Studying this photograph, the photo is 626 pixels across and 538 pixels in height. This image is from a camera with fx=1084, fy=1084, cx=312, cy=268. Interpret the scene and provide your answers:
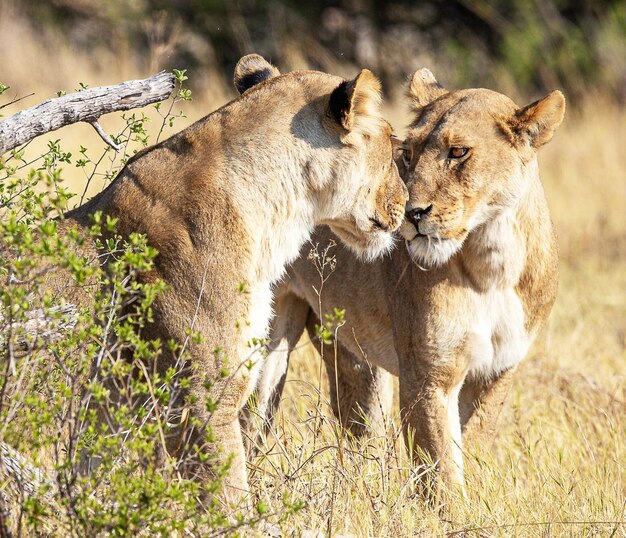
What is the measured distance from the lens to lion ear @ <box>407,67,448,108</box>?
16.3 ft

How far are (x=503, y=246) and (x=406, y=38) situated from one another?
33.4 feet

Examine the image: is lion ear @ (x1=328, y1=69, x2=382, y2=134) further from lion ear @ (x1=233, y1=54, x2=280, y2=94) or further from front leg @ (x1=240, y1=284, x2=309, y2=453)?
front leg @ (x1=240, y1=284, x2=309, y2=453)

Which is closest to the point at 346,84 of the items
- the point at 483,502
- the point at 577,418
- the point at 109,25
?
the point at 483,502

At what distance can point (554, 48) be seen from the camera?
13312mm

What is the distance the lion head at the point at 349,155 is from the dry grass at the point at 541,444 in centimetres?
67

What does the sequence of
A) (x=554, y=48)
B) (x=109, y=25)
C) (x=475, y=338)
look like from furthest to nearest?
(x=109, y=25)
(x=554, y=48)
(x=475, y=338)

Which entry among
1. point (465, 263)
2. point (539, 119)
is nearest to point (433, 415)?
point (465, 263)

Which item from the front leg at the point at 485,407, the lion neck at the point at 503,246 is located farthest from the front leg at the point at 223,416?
the front leg at the point at 485,407

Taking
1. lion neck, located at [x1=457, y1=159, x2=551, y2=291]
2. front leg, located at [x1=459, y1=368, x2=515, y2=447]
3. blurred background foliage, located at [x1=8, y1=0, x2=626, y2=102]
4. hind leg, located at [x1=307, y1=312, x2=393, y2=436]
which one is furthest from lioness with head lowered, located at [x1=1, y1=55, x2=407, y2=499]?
blurred background foliage, located at [x1=8, y1=0, x2=626, y2=102]

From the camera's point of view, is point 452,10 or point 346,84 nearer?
point 346,84

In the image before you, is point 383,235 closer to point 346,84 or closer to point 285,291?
point 346,84

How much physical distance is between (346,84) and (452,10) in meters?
10.7

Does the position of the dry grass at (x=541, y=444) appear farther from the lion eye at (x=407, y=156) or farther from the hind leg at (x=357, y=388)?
the lion eye at (x=407, y=156)

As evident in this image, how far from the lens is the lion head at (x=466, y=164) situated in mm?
4383
